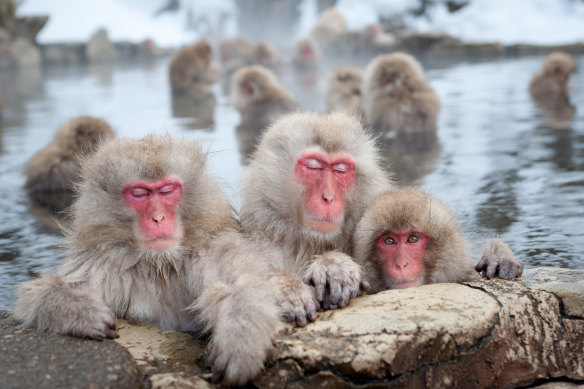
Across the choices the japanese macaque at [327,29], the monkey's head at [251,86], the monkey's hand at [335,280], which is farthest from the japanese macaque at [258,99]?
the japanese macaque at [327,29]

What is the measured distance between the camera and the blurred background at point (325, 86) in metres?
5.55


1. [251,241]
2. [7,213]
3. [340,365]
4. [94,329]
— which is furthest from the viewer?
[7,213]

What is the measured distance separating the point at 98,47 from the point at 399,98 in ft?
60.4

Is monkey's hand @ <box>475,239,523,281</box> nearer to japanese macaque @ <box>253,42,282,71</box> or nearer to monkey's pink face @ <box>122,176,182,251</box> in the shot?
monkey's pink face @ <box>122,176,182,251</box>

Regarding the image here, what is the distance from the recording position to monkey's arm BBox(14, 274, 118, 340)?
3.15 m

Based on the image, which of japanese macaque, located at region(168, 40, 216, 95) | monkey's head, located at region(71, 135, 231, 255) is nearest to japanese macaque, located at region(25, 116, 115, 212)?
monkey's head, located at region(71, 135, 231, 255)

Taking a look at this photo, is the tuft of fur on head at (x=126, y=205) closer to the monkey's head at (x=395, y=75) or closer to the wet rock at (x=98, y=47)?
the monkey's head at (x=395, y=75)

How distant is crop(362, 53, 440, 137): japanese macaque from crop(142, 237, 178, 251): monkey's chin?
18.9 feet

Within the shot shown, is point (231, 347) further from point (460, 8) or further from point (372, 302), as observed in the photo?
point (460, 8)

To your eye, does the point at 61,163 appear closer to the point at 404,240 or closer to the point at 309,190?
the point at 309,190

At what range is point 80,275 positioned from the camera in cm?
346

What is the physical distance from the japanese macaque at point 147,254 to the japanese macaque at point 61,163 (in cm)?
356

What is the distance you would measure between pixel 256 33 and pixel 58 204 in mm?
27007

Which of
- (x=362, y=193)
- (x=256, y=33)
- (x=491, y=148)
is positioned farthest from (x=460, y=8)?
(x=362, y=193)
